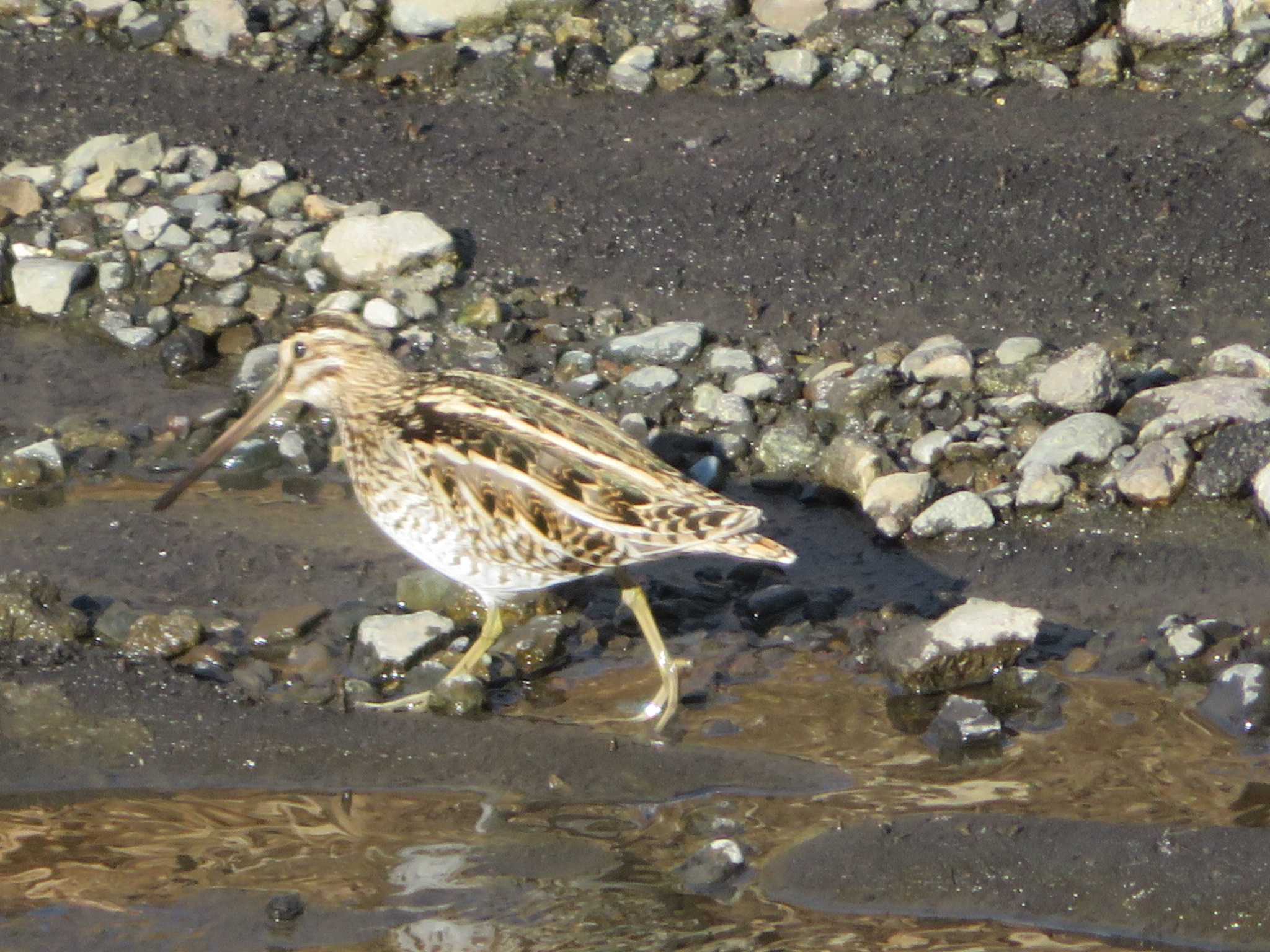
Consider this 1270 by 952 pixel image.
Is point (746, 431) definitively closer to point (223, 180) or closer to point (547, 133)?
point (547, 133)

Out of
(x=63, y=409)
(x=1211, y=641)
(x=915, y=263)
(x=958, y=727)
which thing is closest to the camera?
(x=958, y=727)

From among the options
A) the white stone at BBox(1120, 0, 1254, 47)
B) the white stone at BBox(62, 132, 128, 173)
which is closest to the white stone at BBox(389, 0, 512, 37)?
the white stone at BBox(62, 132, 128, 173)

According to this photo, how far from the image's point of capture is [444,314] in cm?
690

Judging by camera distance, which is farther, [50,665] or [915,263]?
[915,263]

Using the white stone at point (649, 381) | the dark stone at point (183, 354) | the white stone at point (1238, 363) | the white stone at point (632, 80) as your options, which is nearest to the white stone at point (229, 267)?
the dark stone at point (183, 354)

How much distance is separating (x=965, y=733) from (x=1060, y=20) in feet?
14.1

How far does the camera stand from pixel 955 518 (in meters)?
5.79

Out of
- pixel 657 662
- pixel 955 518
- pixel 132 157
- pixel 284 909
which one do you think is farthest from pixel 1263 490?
pixel 132 157

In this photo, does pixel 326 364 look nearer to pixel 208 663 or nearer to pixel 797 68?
pixel 208 663

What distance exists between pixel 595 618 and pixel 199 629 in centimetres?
120

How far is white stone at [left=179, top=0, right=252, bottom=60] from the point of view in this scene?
8359 mm

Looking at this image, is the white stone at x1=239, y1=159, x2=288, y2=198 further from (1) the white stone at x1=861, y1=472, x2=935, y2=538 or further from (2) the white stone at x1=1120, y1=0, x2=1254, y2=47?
(2) the white stone at x1=1120, y1=0, x2=1254, y2=47

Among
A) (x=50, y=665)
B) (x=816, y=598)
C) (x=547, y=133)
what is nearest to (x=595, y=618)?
(x=816, y=598)

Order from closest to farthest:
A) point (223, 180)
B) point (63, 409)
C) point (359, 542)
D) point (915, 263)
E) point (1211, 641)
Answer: point (1211, 641), point (359, 542), point (63, 409), point (915, 263), point (223, 180)
